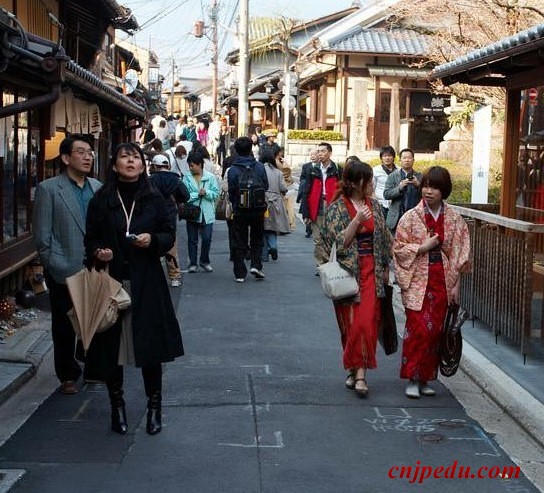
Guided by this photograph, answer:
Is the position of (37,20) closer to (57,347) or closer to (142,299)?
(57,347)

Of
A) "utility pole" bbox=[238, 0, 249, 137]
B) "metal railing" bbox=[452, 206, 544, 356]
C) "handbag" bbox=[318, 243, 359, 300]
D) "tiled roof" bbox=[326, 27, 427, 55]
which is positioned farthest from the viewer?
"tiled roof" bbox=[326, 27, 427, 55]

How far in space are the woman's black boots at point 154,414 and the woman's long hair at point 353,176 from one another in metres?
2.25

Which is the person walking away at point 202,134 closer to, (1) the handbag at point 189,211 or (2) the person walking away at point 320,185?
(2) the person walking away at point 320,185

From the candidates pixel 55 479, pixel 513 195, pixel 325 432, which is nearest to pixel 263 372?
pixel 325 432

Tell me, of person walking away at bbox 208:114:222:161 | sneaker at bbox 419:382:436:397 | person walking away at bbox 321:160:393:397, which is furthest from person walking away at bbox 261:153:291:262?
person walking away at bbox 208:114:222:161

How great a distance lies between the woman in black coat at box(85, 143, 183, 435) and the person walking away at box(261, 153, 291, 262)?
8.22m

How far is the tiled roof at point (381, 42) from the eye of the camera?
30547mm

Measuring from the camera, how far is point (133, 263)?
5891mm

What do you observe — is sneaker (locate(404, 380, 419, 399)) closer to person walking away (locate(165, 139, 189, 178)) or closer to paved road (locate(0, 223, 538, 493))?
paved road (locate(0, 223, 538, 493))

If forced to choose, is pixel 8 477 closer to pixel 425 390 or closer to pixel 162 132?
pixel 425 390

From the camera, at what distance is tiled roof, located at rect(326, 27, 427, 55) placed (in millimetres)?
30547

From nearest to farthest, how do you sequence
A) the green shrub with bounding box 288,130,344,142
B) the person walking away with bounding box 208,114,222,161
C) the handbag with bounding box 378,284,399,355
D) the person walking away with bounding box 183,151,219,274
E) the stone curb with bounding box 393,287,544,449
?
1. the stone curb with bounding box 393,287,544,449
2. the handbag with bounding box 378,284,399,355
3. the person walking away with bounding box 183,151,219,274
4. the green shrub with bounding box 288,130,344,142
5. the person walking away with bounding box 208,114,222,161

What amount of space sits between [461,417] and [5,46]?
431 centimetres

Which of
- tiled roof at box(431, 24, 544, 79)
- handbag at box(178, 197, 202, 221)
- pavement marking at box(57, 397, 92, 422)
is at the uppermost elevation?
tiled roof at box(431, 24, 544, 79)
